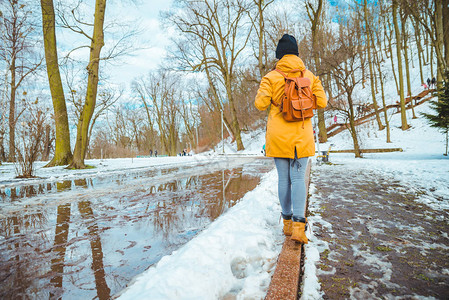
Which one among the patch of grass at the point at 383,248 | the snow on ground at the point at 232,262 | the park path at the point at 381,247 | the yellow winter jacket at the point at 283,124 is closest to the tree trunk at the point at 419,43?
the park path at the point at 381,247

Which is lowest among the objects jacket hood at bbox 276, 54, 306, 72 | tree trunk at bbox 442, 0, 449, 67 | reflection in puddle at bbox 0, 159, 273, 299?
reflection in puddle at bbox 0, 159, 273, 299

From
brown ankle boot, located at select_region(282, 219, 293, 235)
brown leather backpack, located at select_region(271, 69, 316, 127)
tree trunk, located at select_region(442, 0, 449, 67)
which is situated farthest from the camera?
tree trunk, located at select_region(442, 0, 449, 67)

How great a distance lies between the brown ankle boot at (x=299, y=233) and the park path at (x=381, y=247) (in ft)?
0.58

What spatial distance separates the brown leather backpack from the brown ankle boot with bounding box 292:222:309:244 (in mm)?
1032

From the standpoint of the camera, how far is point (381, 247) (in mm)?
2143

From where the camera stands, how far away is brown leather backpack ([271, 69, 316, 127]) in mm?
2207

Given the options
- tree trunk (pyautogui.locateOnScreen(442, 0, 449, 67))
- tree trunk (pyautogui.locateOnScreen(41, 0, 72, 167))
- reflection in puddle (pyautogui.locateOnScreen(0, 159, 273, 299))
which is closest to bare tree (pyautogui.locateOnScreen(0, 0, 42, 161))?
tree trunk (pyautogui.locateOnScreen(41, 0, 72, 167))

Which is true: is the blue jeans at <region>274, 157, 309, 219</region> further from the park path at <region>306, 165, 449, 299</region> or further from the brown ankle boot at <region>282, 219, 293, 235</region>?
the park path at <region>306, 165, 449, 299</region>

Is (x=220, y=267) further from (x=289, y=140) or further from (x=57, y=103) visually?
(x=57, y=103)

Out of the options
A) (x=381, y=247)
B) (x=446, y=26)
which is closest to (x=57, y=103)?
(x=381, y=247)

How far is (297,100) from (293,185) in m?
0.85

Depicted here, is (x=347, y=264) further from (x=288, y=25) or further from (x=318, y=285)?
(x=288, y=25)

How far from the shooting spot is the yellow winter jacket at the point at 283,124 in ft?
7.46

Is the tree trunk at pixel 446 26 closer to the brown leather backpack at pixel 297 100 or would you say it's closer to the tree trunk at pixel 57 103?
the brown leather backpack at pixel 297 100
